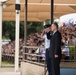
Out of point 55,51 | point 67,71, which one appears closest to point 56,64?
point 55,51

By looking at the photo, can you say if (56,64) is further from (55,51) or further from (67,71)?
(67,71)

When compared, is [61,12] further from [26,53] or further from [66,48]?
[66,48]

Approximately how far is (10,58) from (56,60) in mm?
10932

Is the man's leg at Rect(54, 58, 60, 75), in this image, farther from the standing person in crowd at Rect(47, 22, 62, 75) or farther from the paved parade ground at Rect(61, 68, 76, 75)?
the paved parade ground at Rect(61, 68, 76, 75)

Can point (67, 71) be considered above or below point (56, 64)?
below

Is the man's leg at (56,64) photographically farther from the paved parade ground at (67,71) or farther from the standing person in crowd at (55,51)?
the paved parade ground at (67,71)

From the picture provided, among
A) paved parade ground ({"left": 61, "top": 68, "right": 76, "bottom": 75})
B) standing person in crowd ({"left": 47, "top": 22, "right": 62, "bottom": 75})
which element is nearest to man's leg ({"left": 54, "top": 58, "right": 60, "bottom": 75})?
standing person in crowd ({"left": 47, "top": 22, "right": 62, "bottom": 75})

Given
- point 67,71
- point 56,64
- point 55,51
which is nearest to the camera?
point 55,51

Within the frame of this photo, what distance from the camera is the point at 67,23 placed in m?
14.0

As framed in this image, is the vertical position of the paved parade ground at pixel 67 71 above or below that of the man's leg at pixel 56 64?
below

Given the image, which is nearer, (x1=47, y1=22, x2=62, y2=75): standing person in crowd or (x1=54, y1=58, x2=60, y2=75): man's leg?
(x1=47, y1=22, x2=62, y2=75): standing person in crowd

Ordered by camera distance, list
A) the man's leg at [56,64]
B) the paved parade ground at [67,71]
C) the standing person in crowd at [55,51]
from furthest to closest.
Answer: the paved parade ground at [67,71] < the man's leg at [56,64] < the standing person in crowd at [55,51]

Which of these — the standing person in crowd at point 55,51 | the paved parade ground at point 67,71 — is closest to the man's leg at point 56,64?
the standing person in crowd at point 55,51

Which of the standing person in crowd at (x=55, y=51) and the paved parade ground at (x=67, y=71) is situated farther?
the paved parade ground at (x=67, y=71)
